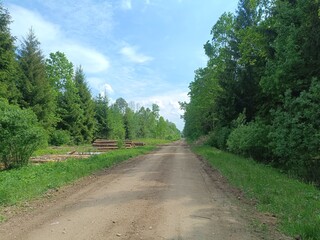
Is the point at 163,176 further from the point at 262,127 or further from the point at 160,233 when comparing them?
the point at 262,127

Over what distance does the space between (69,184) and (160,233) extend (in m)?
7.14

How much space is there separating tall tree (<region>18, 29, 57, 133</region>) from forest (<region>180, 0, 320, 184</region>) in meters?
21.7

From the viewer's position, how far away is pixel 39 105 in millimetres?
39406

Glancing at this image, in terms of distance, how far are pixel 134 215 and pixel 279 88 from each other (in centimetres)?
1351

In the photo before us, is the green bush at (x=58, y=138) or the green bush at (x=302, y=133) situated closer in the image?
the green bush at (x=302, y=133)

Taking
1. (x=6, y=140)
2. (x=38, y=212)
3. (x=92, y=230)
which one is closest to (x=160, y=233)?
(x=92, y=230)

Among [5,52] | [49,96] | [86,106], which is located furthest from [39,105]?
[86,106]

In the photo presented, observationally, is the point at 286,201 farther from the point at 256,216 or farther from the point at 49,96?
the point at 49,96

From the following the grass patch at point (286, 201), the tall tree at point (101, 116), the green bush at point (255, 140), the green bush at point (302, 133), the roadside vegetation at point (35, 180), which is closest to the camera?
the grass patch at point (286, 201)

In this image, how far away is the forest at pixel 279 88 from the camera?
45.9ft

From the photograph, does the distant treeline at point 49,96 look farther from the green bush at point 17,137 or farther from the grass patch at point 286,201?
the grass patch at point 286,201

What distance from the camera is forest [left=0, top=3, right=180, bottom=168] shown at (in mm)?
16281

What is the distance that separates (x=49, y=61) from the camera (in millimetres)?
52562

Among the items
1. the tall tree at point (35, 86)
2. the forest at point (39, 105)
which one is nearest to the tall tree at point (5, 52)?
the forest at point (39, 105)
